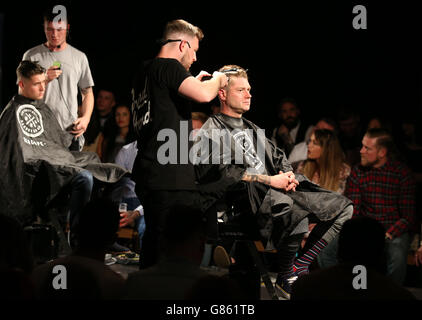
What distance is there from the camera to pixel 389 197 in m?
4.25

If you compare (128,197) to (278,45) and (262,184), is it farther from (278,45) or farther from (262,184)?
(278,45)

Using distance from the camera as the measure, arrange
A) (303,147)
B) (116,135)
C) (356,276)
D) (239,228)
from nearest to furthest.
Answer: (356,276) < (239,228) < (303,147) < (116,135)

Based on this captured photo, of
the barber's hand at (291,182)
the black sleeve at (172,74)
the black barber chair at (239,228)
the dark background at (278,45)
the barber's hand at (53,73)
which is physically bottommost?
the black barber chair at (239,228)

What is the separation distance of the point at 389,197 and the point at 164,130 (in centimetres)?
208

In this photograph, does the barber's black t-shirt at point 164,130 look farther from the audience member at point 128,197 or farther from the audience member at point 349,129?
the audience member at point 349,129

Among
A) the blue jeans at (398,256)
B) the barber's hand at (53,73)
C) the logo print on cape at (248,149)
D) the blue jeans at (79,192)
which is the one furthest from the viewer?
the barber's hand at (53,73)

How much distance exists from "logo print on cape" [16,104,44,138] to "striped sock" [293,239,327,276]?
204 cm

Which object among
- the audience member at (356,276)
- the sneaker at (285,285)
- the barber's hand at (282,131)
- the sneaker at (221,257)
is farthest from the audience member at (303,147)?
the audience member at (356,276)

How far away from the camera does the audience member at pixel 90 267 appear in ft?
6.37

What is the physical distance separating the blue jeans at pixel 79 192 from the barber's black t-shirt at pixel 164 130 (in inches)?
46.4

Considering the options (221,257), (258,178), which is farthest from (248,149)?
(221,257)

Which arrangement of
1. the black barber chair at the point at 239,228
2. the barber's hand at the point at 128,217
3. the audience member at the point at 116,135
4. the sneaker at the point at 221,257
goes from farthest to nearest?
the audience member at the point at 116,135
the barber's hand at the point at 128,217
the sneaker at the point at 221,257
the black barber chair at the point at 239,228

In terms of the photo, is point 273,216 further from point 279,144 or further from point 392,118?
point 392,118
